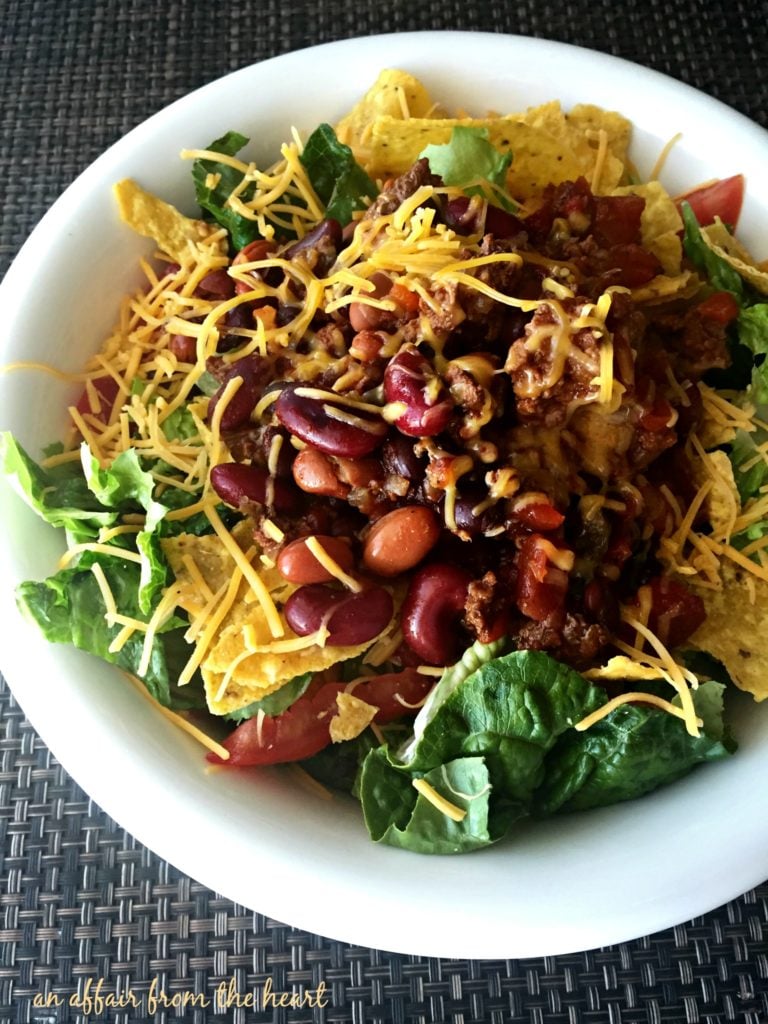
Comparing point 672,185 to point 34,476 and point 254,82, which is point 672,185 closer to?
point 254,82

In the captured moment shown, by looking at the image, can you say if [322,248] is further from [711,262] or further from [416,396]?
[711,262]

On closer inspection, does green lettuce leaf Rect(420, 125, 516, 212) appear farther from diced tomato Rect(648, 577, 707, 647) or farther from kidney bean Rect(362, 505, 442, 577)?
diced tomato Rect(648, 577, 707, 647)

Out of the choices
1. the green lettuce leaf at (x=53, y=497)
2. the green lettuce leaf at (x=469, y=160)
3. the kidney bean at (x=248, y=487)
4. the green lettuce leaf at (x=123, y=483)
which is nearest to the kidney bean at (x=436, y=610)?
the kidney bean at (x=248, y=487)

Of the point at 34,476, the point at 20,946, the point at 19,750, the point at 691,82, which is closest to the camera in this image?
the point at 34,476

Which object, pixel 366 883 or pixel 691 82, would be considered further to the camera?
pixel 691 82

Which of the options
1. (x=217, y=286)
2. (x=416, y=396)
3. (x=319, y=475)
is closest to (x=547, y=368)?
(x=416, y=396)

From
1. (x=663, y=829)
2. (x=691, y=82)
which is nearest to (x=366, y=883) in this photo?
(x=663, y=829)

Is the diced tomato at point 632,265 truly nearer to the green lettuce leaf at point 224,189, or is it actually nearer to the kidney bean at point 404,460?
the kidney bean at point 404,460
